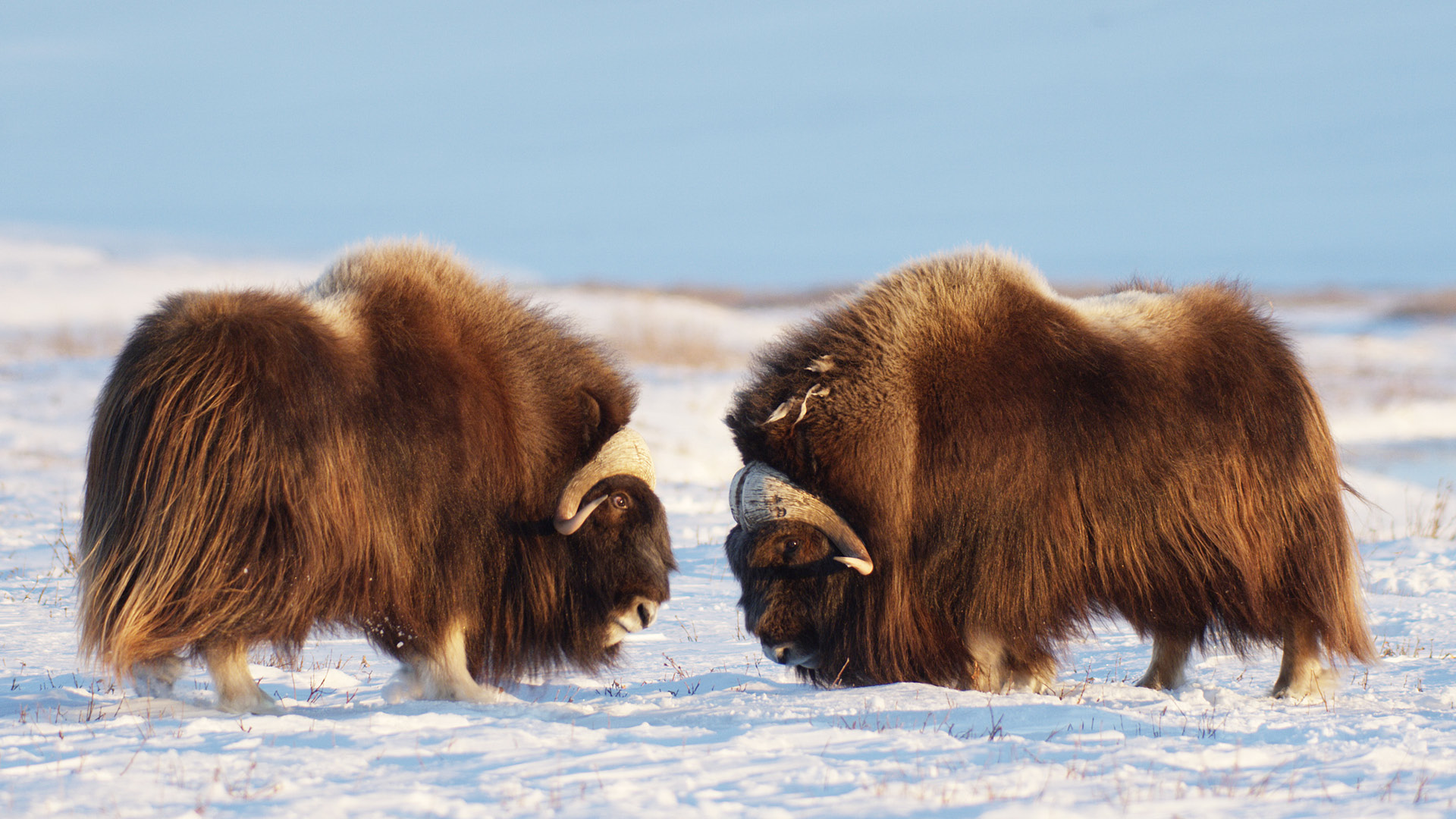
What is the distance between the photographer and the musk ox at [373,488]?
3.34 metres

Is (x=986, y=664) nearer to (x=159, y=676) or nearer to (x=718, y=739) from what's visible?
(x=718, y=739)

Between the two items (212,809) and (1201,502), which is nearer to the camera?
(212,809)

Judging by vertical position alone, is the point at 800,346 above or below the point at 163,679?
above

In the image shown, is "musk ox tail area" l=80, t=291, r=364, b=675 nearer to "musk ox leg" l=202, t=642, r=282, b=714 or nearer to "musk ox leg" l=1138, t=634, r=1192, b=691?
"musk ox leg" l=202, t=642, r=282, b=714

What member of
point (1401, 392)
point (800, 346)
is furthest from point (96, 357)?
point (1401, 392)

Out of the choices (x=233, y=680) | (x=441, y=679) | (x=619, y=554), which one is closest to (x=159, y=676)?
(x=233, y=680)

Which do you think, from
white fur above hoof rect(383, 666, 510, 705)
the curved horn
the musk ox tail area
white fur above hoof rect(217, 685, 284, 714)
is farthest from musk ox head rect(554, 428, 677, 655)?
white fur above hoof rect(217, 685, 284, 714)

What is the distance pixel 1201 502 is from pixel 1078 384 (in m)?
0.53

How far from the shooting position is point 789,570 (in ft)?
13.1

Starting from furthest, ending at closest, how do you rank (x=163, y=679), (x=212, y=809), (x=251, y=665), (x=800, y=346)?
1. (x=251, y=665)
2. (x=800, y=346)
3. (x=163, y=679)
4. (x=212, y=809)

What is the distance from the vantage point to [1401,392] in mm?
19328

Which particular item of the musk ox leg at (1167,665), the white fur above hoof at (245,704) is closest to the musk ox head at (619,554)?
the white fur above hoof at (245,704)

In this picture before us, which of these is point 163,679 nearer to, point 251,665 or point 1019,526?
point 251,665

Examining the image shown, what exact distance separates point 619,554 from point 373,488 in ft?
2.84
